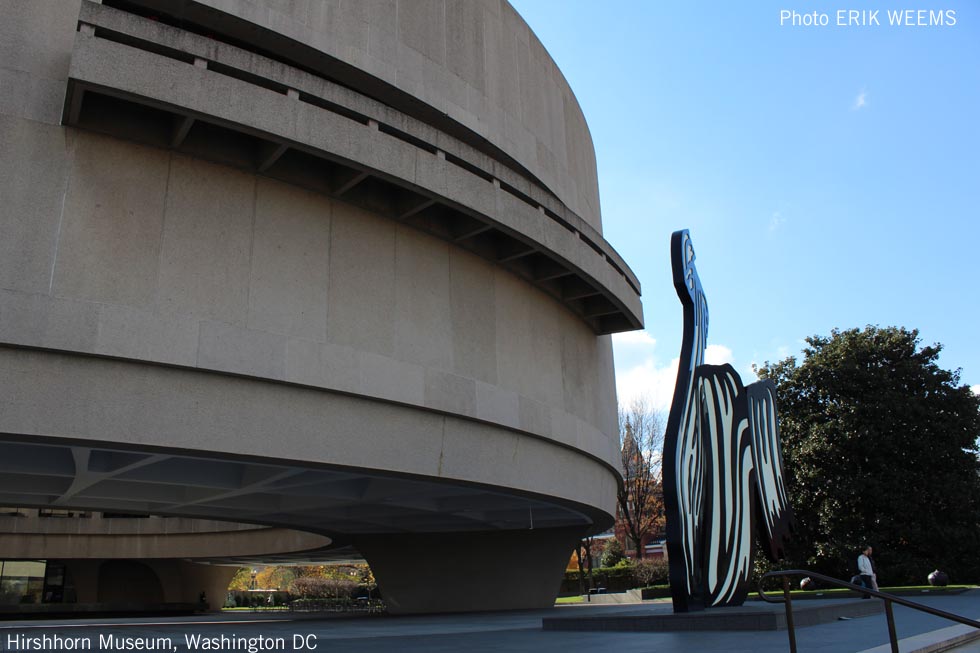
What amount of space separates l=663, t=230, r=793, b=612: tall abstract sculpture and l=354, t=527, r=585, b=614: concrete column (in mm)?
8231

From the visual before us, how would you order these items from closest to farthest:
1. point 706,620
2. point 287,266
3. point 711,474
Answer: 1. point 706,620
2. point 287,266
3. point 711,474

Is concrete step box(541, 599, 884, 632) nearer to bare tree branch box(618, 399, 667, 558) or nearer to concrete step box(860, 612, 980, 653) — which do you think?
concrete step box(860, 612, 980, 653)

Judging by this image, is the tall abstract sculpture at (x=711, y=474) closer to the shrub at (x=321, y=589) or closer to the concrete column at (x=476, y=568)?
the concrete column at (x=476, y=568)

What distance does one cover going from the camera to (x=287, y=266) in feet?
36.8

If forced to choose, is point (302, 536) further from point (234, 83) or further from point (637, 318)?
point (234, 83)

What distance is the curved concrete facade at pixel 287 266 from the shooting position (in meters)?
9.53

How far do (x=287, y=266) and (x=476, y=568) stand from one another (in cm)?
1301

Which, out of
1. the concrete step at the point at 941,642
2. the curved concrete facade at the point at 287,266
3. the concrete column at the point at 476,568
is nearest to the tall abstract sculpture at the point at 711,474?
the concrete step at the point at 941,642

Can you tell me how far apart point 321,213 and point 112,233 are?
3195mm

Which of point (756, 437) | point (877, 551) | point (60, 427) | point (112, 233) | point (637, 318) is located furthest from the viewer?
point (877, 551)

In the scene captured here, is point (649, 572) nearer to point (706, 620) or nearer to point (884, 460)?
point (884, 460)

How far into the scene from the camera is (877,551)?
26.0m

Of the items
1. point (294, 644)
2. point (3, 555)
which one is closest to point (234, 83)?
point (294, 644)

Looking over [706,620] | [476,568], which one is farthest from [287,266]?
[476,568]
